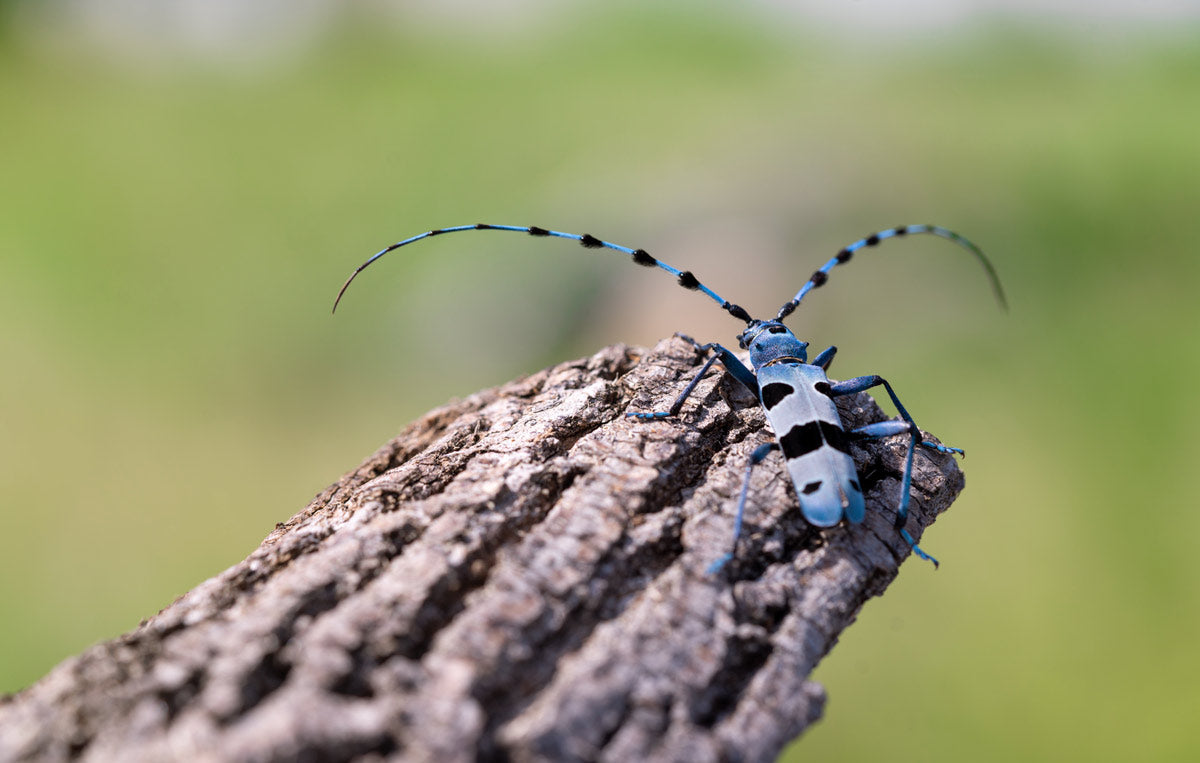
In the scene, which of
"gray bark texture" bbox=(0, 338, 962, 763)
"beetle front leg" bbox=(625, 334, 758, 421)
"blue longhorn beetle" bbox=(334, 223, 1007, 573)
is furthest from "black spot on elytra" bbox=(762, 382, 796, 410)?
"gray bark texture" bbox=(0, 338, 962, 763)

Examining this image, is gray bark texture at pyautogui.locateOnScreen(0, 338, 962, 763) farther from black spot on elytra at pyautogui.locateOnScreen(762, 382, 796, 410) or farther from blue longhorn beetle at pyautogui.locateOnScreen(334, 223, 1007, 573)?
black spot on elytra at pyautogui.locateOnScreen(762, 382, 796, 410)

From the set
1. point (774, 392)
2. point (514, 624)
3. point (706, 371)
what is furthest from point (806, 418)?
point (514, 624)

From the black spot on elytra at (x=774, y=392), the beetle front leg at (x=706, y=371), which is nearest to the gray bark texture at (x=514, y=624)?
the beetle front leg at (x=706, y=371)

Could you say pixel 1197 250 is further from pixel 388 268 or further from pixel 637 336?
pixel 388 268

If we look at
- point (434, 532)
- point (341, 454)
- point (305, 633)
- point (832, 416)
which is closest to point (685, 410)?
point (832, 416)

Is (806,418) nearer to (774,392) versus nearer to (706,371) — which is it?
(774,392)

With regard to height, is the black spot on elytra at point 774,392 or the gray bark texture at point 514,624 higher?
the black spot on elytra at point 774,392

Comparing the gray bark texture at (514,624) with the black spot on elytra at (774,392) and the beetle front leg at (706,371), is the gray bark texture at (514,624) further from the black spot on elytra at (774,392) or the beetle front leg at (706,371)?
the black spot on elytra at (774,392)
